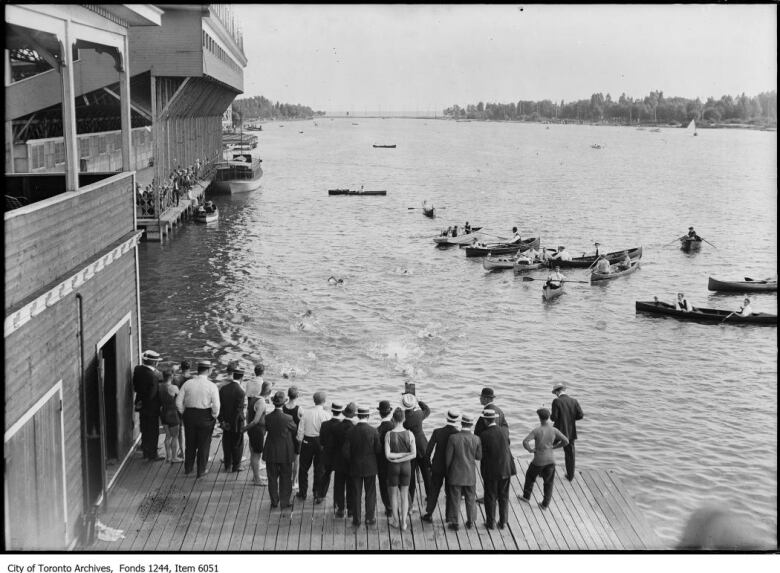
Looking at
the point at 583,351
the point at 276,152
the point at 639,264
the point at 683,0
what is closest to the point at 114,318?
the point at 683,0

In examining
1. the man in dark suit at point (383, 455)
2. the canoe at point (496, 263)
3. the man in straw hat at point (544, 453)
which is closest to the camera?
the man in dark suit at point (383, 455)

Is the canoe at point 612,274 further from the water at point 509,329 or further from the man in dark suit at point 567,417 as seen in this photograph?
the man in dark suit at point 567,417

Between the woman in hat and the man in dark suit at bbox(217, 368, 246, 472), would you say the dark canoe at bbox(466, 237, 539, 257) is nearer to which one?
the man in dark suit at bbox(217, 368, 246, 472)

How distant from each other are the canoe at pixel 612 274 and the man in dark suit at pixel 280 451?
121ft

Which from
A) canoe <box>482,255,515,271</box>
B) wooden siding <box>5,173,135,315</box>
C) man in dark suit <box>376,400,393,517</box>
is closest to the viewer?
wooden siding <box>5,173,135,315</box>

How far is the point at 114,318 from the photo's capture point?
14844 millimetres

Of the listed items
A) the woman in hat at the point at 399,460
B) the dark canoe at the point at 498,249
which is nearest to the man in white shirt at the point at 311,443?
the woman in hat at the point at 399,460

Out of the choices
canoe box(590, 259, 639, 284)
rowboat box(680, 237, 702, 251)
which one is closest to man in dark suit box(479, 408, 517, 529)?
canoe box(590, 259, 639, 284)

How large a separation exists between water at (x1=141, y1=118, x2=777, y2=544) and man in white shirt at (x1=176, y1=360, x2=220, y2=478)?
32.7 feet

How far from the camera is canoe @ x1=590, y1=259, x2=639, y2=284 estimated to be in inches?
1892

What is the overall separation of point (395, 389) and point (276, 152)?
531ft

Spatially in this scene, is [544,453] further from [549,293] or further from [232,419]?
[549,293]

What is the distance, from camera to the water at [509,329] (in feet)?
80.7

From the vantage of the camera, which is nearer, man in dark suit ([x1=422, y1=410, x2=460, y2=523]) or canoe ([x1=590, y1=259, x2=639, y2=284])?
man in dark suit ([x1=422, y1=410, x2=460, y2=523])
